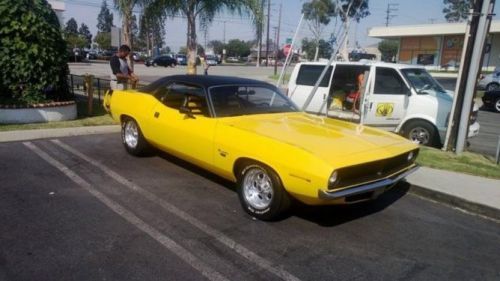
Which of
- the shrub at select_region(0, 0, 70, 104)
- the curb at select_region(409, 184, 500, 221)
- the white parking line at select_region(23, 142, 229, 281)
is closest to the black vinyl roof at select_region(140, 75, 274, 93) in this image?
the white parking line at select_region(23, 142, 229, 281)

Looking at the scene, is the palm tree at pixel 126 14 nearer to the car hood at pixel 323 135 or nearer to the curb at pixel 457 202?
the car hood at pixel 323 135

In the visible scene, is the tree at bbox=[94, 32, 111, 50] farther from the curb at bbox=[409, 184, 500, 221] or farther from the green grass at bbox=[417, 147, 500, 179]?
the curb at bbox=[409, 184, 500, 221]

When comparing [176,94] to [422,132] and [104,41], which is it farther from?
[104,41]

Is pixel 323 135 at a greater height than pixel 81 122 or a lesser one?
greater

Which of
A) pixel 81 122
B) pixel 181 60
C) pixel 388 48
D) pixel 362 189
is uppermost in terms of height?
pixel 388 48

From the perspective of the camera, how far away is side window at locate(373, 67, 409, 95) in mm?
8544

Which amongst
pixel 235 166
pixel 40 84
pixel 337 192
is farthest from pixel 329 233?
pixel 40 84

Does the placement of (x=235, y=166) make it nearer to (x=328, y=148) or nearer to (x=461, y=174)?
(x=328, y=148)

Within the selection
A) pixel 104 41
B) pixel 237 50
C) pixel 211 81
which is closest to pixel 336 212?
pixel 211 81

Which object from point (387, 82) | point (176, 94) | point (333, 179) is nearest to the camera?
point (333, 179)

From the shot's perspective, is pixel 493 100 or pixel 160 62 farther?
pixel 160 62

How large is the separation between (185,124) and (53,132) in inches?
171

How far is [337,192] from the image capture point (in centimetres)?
404

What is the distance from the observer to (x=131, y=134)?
273 inches
